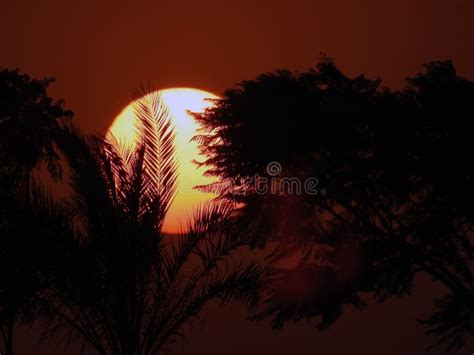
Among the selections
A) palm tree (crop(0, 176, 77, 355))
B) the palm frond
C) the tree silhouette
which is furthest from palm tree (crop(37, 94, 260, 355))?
the tree silhouette

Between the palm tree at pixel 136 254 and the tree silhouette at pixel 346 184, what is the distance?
12.5 feet

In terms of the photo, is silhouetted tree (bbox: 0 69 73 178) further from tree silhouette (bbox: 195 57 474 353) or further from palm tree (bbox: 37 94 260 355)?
palm tree (bbox: 37 94 260 355)

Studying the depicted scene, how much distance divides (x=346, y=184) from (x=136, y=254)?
6.17 meters

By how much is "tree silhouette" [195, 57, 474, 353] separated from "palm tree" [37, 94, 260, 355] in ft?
12.5

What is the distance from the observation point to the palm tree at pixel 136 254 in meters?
8.71

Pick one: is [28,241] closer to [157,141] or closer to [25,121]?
[157,141]

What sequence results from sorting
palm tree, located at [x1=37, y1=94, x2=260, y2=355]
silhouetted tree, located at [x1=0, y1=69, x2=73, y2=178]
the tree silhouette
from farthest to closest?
silhouetted tree, located at [x1=0, y1=69, x2=73, y2=178]
the tree silhouette
palm tree, located at [x1=37, y1=94, x2=260, y2=355]

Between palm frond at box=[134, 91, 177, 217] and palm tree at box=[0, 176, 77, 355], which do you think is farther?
palm frond at box=[134, 91, 177, 217]

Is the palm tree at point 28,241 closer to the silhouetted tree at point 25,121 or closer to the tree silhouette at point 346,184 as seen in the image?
the tree silhouette at point 346,184

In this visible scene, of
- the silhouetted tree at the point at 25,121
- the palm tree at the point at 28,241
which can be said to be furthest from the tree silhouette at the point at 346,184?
the silhouetted tree at the point at 25,121

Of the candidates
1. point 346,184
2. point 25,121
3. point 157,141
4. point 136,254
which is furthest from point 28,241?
point 25,121

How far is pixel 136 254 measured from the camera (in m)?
8.91

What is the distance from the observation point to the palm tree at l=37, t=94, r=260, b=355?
8711mm

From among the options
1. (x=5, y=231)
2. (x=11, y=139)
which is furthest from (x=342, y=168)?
(x=11, y=139)
